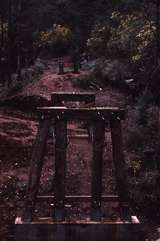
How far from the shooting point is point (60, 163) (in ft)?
26.9

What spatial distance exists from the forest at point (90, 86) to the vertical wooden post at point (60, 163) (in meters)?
1.35

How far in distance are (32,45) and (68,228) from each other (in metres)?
36.4

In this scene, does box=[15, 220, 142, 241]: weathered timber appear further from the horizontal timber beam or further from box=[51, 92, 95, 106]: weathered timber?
box=[51, 92, 95, 106]: weathered timber

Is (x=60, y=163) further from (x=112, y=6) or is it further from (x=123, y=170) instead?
(x=112, y=6)

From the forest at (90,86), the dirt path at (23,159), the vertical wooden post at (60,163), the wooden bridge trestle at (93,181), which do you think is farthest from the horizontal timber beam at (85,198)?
the dirt path at (23,159)

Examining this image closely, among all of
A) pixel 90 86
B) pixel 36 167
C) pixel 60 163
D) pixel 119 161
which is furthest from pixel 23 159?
pixel 90 86

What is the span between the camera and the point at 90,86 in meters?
24.0

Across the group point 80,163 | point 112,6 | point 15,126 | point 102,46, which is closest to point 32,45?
point 112,6

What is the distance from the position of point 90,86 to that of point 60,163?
A: 16031mm

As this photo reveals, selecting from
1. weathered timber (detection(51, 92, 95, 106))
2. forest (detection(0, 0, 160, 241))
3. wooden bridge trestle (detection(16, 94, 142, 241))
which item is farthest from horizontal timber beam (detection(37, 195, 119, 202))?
weathered timber (detection(51, 92, 95, 106))

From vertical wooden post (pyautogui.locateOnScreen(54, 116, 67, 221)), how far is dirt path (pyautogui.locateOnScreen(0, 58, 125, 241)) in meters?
1.64

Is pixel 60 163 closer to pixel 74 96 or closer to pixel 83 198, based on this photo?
pixel 83 198

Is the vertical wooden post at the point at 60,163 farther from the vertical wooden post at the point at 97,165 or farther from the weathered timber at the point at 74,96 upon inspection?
the weathered timber at the point at 74,96

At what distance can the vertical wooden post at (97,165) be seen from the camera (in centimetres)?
821
